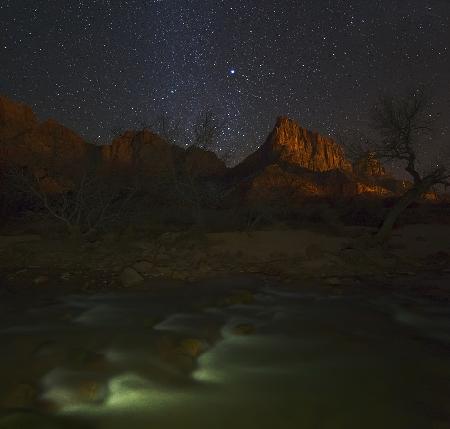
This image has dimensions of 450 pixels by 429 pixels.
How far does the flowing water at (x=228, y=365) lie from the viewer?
165 inches

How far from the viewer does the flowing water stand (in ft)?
13.8

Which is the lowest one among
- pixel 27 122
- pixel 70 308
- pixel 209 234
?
pixel 70 308

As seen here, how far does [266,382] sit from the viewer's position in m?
5.12

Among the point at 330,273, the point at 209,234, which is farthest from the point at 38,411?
the point at 209,234

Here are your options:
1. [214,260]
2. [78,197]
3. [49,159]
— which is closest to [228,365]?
[214,260]

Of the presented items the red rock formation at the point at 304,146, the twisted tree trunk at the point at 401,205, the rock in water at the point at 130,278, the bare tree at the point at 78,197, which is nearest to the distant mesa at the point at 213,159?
the red rock formation at the point at 304,146

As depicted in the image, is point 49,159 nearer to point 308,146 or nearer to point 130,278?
point 130,278

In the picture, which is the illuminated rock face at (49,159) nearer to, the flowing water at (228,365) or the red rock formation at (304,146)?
the flowing water at (228,365)

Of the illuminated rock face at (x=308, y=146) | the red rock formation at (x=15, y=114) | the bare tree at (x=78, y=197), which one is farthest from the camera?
the illuminated rock face at (x=308, y=146)

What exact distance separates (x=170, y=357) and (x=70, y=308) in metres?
3.62

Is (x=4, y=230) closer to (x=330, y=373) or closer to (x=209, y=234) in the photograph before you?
(x=209, y=234)

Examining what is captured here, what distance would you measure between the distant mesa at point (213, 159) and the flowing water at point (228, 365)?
36.9ft

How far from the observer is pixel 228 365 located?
5688mm

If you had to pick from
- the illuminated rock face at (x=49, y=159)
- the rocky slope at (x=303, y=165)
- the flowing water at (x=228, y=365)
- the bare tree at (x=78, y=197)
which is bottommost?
the flowing water at (x=228, y=365)
